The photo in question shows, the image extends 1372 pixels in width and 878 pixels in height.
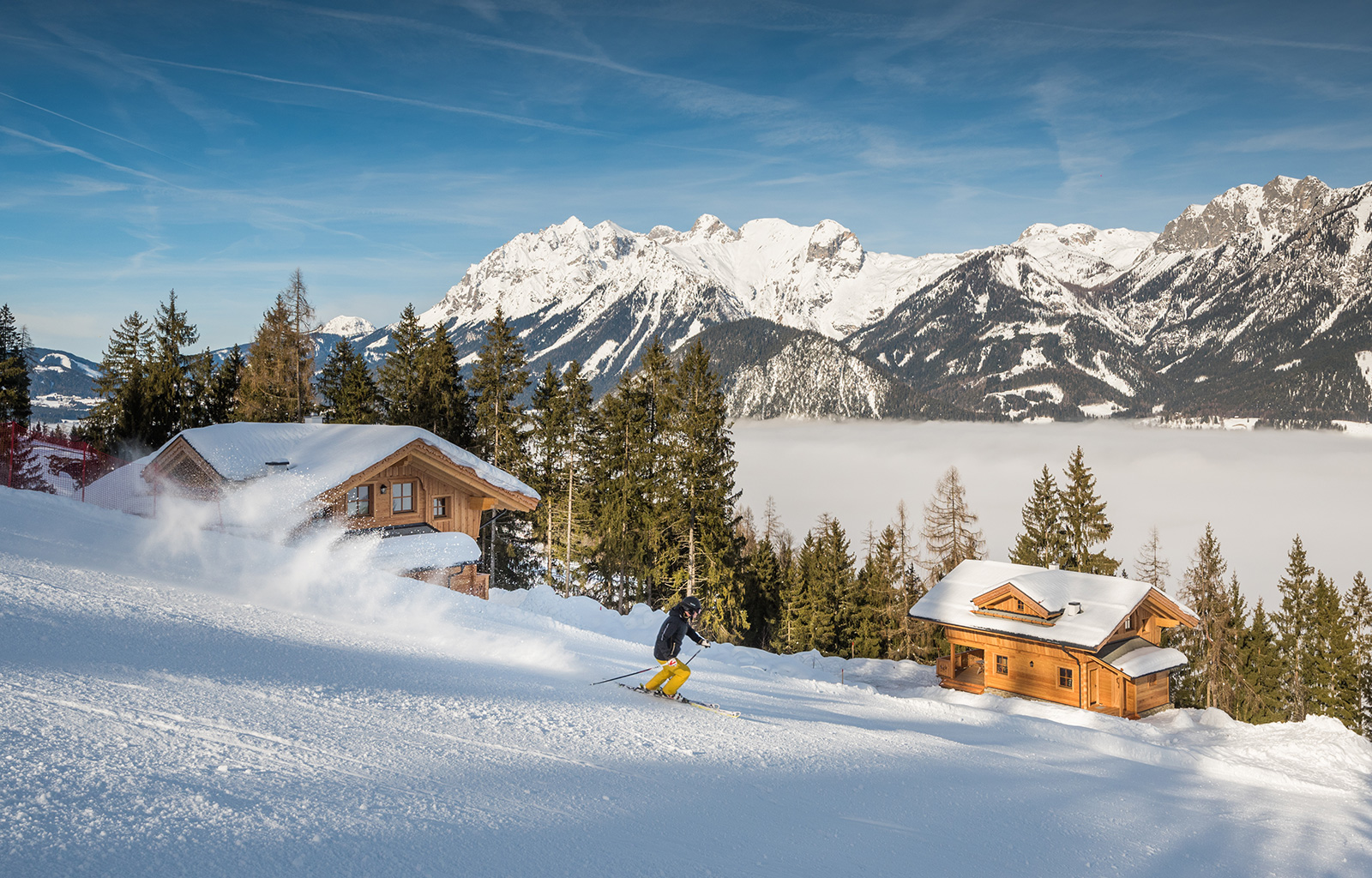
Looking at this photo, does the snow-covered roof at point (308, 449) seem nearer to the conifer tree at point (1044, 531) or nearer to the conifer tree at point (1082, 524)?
the conifer tree at point (1044, 531)

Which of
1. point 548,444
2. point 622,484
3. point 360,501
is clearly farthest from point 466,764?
point 548,444

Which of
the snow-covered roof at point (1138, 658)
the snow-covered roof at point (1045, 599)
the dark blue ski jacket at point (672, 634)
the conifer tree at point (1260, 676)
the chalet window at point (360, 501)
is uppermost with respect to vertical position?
the chalet window at point (360, 501)

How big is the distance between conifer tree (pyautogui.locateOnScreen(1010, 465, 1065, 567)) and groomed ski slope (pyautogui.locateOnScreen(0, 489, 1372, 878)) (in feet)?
139

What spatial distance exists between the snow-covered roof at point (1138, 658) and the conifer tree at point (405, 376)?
128 ft

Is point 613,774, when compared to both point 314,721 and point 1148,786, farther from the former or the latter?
point 1148,786

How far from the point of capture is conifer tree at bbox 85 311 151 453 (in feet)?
151

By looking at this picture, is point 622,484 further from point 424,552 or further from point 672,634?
point 672,634

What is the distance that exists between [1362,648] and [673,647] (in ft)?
227

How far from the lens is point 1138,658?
34969 millimetres

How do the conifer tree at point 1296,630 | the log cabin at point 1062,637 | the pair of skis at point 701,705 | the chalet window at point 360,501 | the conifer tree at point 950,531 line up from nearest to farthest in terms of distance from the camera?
the pair of skis at point 701,705 → the chalet window at point 360,501 → the log cabin at point 1062,637 → the conifer tree at point 1296,630 → the conifer tree at point 950,531

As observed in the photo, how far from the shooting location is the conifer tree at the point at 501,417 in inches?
1843

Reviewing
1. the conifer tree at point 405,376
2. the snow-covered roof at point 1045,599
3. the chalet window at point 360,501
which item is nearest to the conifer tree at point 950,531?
the snow-covered roof at point 1045,599

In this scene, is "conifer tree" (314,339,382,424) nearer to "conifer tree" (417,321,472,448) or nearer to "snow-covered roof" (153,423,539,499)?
"conifer tree" (417,321,472,448)

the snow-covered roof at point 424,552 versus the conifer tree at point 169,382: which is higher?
the conifer tree at point 169,382
